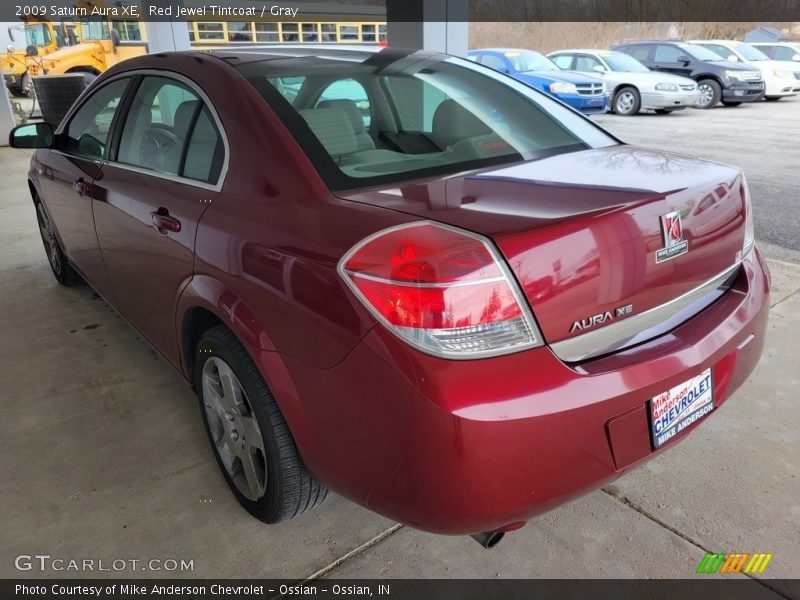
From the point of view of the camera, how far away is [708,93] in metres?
14.4

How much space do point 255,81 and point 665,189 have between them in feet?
4.30

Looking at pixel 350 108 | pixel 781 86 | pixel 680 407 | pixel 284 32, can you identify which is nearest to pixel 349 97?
pixel 350 108

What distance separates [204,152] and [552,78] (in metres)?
11.3

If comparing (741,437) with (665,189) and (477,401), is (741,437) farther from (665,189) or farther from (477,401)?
(477,401)

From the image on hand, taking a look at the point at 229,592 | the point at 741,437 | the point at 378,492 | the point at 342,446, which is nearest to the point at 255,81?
the point at 342,446

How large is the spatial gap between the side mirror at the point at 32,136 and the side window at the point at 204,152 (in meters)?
1.70

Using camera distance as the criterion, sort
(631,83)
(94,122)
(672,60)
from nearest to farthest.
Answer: (94,122), (631,83), (672,60)

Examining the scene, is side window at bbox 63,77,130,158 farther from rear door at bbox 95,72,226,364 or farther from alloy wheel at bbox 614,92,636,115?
alloy wheel at bbox 614,92,636,115

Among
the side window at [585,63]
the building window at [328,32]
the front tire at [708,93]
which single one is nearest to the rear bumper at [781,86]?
the front tire at [708,93]

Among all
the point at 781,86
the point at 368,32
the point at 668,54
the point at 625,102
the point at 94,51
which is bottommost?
the point at 625,102

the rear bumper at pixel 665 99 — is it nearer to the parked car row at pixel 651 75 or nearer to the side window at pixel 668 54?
the parked car row at pixel 651 75

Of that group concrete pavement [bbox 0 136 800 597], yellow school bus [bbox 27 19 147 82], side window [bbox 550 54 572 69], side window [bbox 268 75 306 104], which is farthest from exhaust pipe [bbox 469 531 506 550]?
yellow school bus [bbox 27 19 147 82]

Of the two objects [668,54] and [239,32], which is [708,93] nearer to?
[668,54]

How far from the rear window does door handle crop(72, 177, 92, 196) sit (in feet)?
4.10
